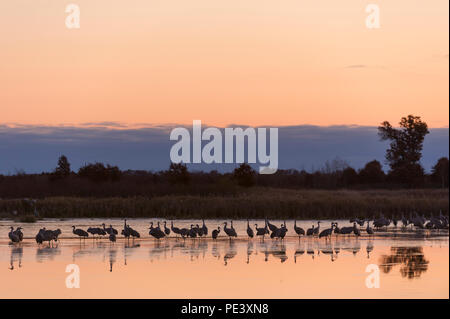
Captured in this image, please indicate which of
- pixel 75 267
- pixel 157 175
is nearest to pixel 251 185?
pixel 157 175

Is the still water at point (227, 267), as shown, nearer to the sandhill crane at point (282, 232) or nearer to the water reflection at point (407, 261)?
the water reflection at point (407, 261)

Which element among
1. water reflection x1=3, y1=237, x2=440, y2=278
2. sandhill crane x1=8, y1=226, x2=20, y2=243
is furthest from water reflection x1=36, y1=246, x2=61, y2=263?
sandhill crane x1=8, y1=226, x2=20, y2=243

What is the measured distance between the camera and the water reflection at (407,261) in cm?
1691

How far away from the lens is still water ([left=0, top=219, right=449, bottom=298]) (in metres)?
14.5

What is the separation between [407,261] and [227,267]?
446 cm

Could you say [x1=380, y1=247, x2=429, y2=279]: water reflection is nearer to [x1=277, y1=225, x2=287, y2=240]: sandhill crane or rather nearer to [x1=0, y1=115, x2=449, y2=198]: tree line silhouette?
[x1=277, y1=225, x2=287, y2=240]: sandhill crane

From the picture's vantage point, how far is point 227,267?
1747 cm

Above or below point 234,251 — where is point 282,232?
above

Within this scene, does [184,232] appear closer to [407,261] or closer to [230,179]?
[407,261]

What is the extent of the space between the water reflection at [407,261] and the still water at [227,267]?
23 millimetres

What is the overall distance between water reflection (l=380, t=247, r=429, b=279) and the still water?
2 centimetres

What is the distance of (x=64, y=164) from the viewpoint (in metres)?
51.6

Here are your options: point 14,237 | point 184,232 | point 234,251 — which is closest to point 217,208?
point 184,232
